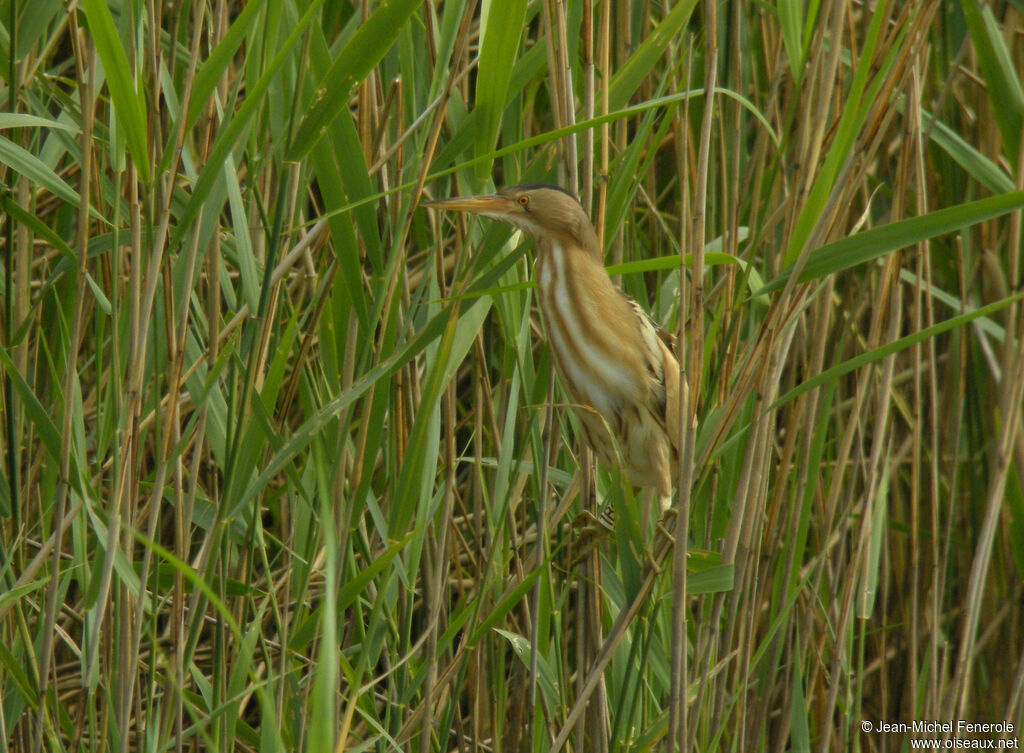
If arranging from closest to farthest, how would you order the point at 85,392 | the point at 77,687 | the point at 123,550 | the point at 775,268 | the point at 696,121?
the point at 123,550 < the point at 775,268 < the point at 696,121 < the point at 85,392 < the point at 77,687

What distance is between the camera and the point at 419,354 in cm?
137

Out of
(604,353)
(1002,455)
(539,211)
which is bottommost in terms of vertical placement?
(1002,455)

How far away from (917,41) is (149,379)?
906mm

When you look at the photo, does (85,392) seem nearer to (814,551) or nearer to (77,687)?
(77,687)

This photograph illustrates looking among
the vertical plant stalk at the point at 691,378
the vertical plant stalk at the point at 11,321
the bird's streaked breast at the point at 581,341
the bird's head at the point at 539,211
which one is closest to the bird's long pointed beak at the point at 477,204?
the bird's head at the point at 539,211

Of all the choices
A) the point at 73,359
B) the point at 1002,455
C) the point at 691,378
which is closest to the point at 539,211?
the point at 691,378

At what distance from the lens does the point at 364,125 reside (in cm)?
131

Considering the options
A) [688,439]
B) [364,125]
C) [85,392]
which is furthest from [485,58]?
[85,392]

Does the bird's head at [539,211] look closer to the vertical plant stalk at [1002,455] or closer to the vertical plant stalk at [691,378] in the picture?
the vertical plant stalk at [691,378]

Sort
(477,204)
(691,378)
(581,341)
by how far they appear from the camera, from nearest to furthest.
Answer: (691,378) < (477,204) < (581,341)

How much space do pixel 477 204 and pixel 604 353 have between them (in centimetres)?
27

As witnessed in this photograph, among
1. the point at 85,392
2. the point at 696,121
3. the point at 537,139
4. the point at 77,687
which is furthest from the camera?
the point at 77,687

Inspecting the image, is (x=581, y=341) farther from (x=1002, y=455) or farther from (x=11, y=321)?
(x=11, y=321)

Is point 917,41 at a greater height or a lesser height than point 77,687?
greater
